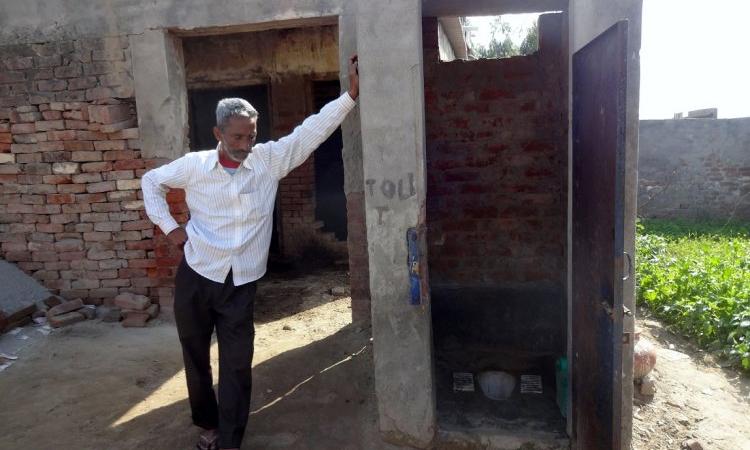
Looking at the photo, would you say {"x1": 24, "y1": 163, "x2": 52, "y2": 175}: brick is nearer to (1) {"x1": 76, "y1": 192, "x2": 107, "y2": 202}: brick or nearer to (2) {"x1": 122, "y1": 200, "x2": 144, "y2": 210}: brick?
(1) {"x1": 76, "y1": 192, "x2": 107, "y2": 202}: brick

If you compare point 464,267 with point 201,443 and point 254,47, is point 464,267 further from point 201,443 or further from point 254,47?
point 254,47

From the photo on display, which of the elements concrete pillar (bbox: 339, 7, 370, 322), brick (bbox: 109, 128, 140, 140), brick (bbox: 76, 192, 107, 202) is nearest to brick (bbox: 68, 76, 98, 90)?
brick (bbox: 109, 128, 140, 140)

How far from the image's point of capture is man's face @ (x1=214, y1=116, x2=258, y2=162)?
2.62 metres

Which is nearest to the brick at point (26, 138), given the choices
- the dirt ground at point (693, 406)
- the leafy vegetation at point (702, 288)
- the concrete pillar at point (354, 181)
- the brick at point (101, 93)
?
the brick at point (101, 93)

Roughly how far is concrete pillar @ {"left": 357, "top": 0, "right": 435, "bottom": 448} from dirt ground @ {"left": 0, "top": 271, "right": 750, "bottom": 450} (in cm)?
33

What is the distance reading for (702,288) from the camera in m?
5.11

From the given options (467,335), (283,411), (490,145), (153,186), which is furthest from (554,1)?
(283,411)

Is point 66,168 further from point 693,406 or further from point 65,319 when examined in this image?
point 693,406

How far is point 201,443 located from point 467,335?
213 centimetres

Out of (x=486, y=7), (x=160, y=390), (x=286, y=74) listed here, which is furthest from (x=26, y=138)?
(x=486, y=7)

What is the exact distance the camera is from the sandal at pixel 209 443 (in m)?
2.91

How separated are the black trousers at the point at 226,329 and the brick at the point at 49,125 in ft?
9.04

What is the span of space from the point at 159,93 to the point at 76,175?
3.55 ft

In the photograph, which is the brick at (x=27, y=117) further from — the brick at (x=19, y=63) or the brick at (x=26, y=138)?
the brick at (x=19, y=63)
